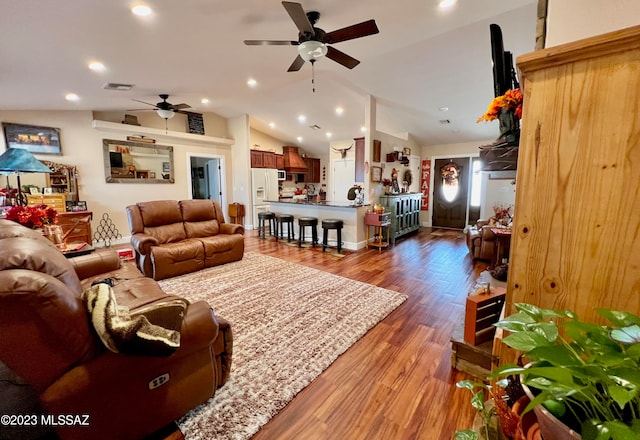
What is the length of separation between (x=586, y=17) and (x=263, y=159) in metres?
7.62

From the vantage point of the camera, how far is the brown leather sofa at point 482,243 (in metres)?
4.32

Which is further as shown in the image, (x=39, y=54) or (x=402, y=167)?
(x=402, y=167)

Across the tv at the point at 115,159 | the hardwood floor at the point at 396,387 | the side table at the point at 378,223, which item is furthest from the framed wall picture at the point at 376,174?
the tv at the point at 115,159

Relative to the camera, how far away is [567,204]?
76 cm

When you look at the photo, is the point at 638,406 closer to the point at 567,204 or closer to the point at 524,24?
the point at 567,204

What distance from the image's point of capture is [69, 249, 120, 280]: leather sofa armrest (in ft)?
7.91

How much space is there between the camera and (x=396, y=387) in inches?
68.7

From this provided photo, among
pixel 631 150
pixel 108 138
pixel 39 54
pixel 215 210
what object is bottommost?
pixel 215 210

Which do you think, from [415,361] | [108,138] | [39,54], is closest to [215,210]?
[39,54]

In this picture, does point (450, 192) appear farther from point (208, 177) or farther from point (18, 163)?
point (18, 163)

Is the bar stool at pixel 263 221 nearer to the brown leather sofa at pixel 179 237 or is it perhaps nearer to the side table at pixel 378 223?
the brown leather sofa at pixel 179 237

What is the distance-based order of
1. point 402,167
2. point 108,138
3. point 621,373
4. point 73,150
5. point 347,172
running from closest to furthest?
point 621,373 → point 73,150 → point 108,138 → point 402,167 → point 347,172

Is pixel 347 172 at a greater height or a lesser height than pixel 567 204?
greater

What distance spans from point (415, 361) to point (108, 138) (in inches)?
265
